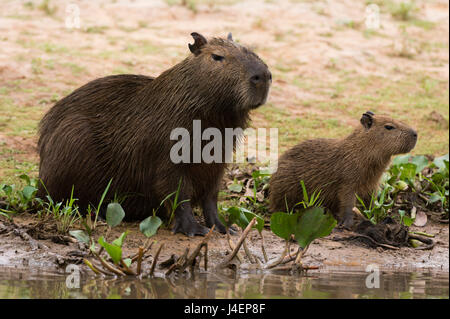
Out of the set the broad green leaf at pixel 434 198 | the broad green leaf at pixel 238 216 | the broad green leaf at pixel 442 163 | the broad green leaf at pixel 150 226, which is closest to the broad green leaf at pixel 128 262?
the broad green leaf at pixel 150 226

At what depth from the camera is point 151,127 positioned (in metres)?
4.84

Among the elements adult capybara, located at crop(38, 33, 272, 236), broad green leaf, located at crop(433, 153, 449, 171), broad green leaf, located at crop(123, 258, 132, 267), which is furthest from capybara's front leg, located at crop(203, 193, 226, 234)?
broad green leaf, located at crop(433, 153, 449, 171)

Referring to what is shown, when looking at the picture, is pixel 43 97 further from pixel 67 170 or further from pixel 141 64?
pixel 67 170

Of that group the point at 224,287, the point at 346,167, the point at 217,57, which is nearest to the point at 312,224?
the point at 224,287

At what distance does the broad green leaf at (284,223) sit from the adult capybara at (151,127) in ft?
2.38

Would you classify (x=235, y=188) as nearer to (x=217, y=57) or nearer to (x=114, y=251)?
(x=217, y=57)

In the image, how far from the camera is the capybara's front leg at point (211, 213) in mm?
5105

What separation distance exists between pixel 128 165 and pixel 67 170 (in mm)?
417

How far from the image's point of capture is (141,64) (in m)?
9.32

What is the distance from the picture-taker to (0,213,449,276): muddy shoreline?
4.30m

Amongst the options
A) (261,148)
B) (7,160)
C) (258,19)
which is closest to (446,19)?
(258,19)

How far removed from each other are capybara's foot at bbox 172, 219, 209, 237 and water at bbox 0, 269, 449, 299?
2.46 feet

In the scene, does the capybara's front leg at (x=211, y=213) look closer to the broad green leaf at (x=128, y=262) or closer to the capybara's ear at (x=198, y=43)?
the capybara's ear at (x=198, y=43)

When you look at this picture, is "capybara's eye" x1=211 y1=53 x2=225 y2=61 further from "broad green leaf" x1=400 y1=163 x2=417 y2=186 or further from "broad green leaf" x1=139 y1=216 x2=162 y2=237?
"broad green leaf" x1=400 y1=163 x2=417 y2=186
